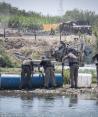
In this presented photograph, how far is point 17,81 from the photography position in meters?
30.0

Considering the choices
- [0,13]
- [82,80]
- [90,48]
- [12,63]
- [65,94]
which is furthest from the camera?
[0,13]

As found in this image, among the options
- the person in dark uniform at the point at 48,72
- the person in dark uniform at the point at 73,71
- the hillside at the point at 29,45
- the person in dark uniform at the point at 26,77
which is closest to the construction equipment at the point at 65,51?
the hillside at the point at 29,45

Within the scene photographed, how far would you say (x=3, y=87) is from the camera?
2995 cm

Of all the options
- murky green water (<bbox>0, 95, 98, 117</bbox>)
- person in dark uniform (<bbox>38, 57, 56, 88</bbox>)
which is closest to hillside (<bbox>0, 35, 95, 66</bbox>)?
person in dark uniform (<bbox>38, 57, 56, 88</bbox>)

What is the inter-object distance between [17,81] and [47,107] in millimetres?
6243

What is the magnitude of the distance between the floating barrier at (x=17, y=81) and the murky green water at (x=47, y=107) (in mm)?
2492

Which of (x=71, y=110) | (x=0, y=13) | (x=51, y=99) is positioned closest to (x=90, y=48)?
(x=51, y=99)

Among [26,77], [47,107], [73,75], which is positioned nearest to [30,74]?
[26,77]

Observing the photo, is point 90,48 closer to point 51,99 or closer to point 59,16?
point 51,99

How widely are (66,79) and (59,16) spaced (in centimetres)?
9140

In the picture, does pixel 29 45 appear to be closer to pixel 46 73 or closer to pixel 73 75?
pixel 73 75

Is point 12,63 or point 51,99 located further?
point 12,63

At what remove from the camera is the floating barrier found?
97.9 ft

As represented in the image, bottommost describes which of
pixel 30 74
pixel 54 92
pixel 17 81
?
pixel 54 92
